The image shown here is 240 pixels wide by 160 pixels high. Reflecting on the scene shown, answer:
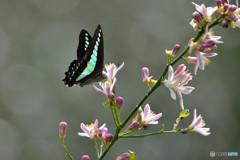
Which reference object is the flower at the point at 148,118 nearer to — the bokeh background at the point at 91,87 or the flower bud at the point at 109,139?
the flower bud at the point at 109,139

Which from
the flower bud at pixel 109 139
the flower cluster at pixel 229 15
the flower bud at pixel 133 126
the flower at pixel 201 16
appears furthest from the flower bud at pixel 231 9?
the flower bud at pixel 109 139

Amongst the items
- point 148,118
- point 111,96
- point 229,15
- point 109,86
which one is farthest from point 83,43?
point 229,15

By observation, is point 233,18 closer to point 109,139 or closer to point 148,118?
point 148,118

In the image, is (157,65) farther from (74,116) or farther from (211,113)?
(74,116)

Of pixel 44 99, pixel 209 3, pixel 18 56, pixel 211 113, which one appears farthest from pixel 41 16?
pixel 211 113

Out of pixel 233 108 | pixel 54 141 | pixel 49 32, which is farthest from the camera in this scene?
pixel 49 32
